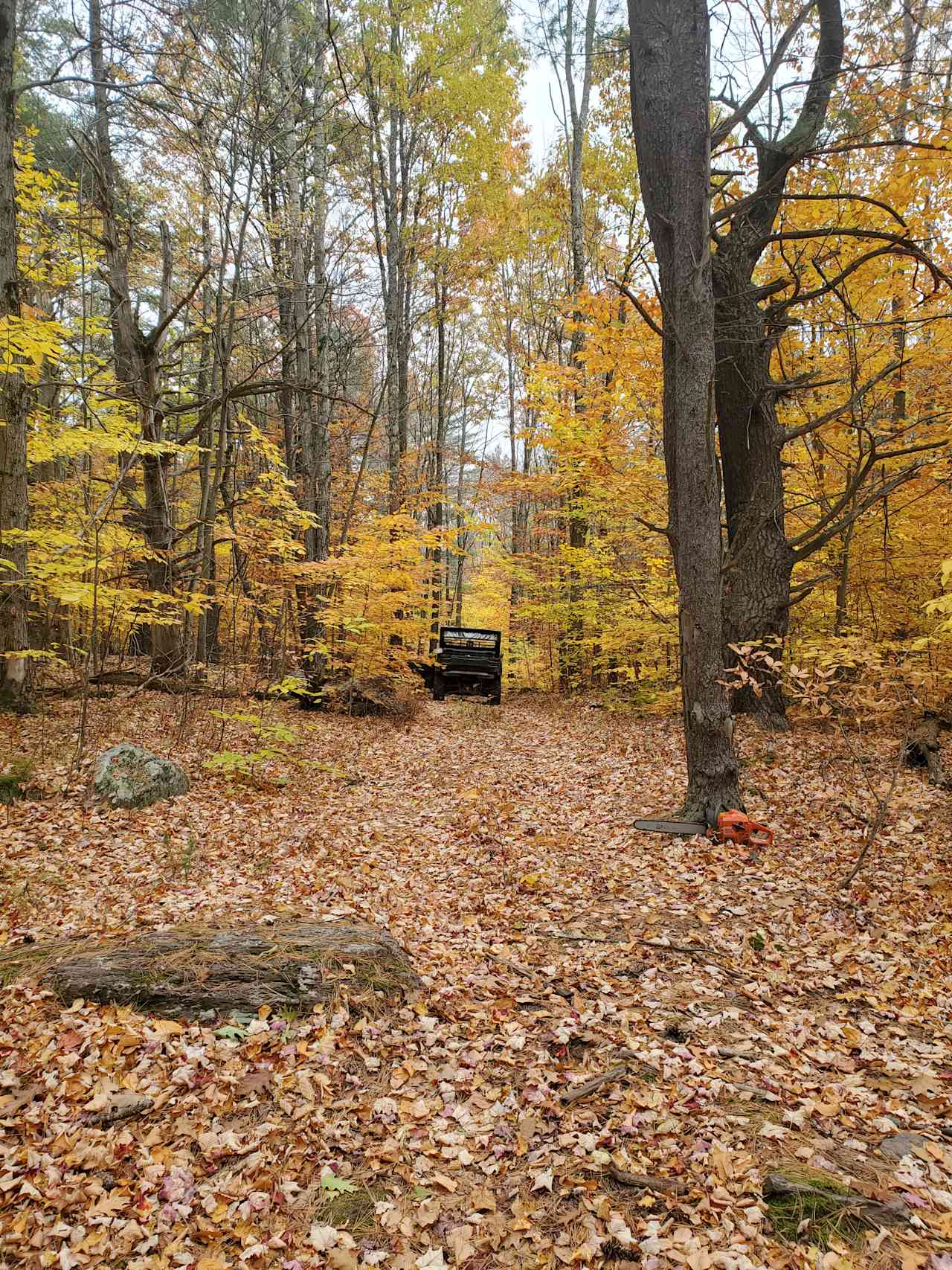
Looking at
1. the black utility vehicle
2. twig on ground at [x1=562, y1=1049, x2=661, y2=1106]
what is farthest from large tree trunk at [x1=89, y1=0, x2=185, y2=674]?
twig on ground at [x1=562, y1=1049, x2=661, y2=1106]

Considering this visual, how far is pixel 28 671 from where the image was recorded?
8203 millimetres

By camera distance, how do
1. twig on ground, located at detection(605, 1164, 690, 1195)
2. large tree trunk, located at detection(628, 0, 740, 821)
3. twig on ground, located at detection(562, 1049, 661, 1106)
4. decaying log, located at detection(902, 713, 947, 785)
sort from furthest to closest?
decaying log, located at detection(902, 713, 947, 785)
large tree trunk, located at detection(628, 0, 740, 821)
twig on ground, located at detection(562, 1049, 661, 1106)
twig on ground, located at detection(605, 1164, 690, 1195)

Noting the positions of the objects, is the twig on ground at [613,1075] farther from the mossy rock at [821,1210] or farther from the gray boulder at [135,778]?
the gray boulder at [135,778]

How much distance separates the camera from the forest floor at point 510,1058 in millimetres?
2277

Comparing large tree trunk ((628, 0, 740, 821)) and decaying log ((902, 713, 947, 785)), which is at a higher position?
large tree trunk ((628, 0, 740, 821))

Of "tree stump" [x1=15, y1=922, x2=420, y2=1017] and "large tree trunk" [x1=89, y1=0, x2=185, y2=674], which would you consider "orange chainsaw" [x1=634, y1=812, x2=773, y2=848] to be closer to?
"tree stump" [x1=15, y1=922, x2=420, y2=1017]

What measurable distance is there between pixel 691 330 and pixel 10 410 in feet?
23.6

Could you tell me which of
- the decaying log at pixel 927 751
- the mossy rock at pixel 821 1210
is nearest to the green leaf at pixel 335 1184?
the mossy rock at pixel 821 1210

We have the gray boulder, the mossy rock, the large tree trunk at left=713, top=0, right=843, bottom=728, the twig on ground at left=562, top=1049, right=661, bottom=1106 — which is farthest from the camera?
the large tree trunk at left=713, top=0, right=843, bottom=728

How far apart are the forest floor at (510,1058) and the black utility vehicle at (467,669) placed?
7776mm

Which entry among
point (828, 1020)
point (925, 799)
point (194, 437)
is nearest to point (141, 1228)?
point (828, 1020)

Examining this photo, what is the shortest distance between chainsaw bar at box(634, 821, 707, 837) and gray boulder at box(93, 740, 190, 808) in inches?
175

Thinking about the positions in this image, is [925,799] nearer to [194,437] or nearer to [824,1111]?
[824,1111]

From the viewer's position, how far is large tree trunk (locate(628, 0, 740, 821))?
5.53 meters
